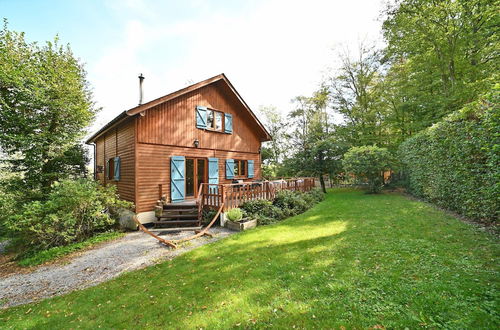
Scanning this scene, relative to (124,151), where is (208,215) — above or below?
below

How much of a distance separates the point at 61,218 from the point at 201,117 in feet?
23.2

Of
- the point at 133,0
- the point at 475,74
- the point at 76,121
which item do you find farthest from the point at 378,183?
the point at 76,121

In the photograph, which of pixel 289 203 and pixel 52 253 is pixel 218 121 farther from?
pixel 52 253

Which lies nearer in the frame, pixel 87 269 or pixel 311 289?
pixel 311 289

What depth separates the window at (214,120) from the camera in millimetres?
11437

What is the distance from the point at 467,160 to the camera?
5.34m

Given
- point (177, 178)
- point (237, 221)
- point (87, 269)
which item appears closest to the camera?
point (87, 269)

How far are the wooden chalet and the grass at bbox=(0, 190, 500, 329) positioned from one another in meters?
4.02

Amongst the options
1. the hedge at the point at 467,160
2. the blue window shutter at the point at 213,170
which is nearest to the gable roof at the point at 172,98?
the blue window shutter at the point at 213,170

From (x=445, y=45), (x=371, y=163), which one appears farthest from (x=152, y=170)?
(x=445, y=45)

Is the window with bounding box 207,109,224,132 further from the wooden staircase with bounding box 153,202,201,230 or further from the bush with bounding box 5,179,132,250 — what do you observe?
the bush with bounding box 5,179,132,250

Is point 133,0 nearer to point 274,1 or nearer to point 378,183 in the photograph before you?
point 274,1

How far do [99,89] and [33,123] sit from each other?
16.4 feet

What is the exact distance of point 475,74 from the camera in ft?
36.0
